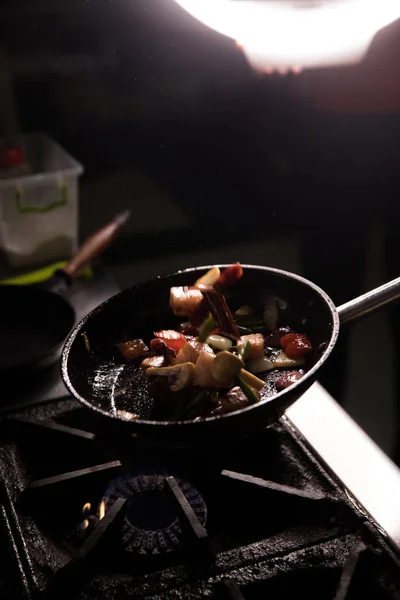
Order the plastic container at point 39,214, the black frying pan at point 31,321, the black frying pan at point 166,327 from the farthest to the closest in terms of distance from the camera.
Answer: the plastic container at point 39,214, the black frying pan at point 31,321, the black frying pan at point 166,327

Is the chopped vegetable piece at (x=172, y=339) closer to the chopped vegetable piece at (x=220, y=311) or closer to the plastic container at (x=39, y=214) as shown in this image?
the chopped vegetable piece at (x=220, y=311)

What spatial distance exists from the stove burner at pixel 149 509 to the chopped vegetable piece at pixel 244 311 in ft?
0.82

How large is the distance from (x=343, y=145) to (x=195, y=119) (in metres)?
0.41

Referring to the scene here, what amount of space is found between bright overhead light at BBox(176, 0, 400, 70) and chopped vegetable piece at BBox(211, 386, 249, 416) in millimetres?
452

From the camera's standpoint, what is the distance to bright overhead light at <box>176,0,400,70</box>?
755 millimetres

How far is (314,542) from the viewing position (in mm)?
755

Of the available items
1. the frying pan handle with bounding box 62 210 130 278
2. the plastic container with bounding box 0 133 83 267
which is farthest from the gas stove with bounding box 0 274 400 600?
the plastic container with bounding box 0 133 83 267

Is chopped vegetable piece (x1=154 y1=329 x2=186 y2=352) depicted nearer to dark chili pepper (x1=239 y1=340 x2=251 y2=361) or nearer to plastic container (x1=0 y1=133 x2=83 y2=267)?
dark chili pepper (x1=239 y1=340 x2=251 y2=361)

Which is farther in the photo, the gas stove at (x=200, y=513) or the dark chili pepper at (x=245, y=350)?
the dark chili pepper at (x=245, y=350)

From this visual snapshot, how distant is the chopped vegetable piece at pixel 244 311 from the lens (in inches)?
36.8

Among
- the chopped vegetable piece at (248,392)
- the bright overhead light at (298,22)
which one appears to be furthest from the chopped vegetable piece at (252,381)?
the bright overhead light at (298,22)

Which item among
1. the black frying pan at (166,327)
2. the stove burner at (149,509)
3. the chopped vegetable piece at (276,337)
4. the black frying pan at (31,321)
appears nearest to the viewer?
the black frying pan at (166,327)

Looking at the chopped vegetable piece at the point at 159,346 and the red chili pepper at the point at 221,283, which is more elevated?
the red chili pepper at the point at 221,283

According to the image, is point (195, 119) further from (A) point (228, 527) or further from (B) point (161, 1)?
(A) point (228, 527)
